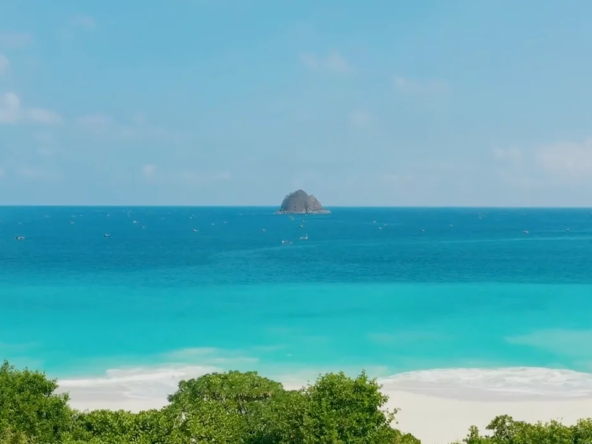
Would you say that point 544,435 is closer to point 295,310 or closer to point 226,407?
point 226,407

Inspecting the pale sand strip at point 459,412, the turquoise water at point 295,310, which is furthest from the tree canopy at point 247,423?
the turquoise water at point 295,310

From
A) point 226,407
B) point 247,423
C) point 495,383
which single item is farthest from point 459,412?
point 247,423

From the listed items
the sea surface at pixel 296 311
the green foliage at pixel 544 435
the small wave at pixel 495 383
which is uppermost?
the sea surface at pixel 296 311

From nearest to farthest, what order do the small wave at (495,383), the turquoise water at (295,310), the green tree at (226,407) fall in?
the green tree at (226,407) < the small wave at (495,383) < the turquoise water at (295,310)

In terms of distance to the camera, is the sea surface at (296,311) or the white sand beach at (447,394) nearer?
the white sand beach at (447,394)

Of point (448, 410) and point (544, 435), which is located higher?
point (544, 435)

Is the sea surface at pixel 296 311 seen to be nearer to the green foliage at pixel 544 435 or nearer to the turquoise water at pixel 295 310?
the turquoise water at pixel 295 310

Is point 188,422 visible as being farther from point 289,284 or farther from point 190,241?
point 190,241
